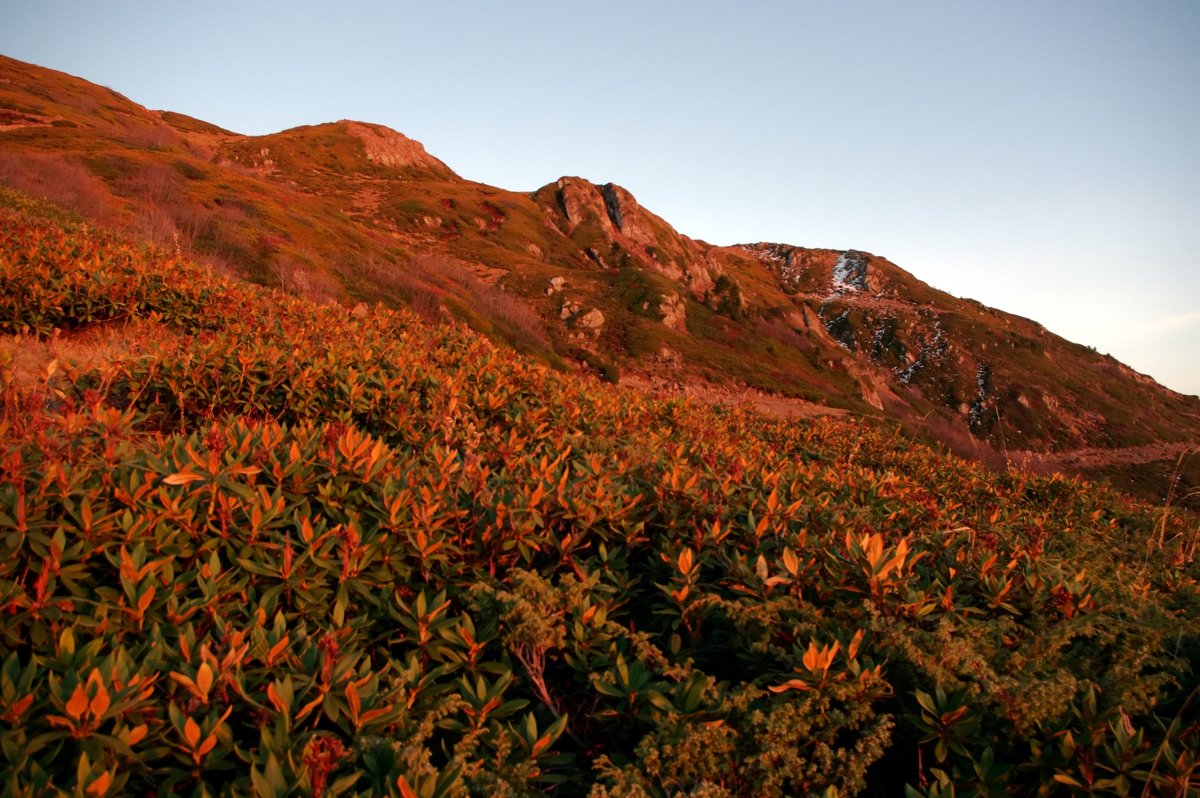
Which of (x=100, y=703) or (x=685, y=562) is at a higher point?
(x=685, y=562)

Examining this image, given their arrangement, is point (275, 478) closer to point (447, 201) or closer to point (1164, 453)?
point (447, 201)

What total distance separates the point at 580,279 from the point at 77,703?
4861 centimetres

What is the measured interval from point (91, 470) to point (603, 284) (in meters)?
46.9

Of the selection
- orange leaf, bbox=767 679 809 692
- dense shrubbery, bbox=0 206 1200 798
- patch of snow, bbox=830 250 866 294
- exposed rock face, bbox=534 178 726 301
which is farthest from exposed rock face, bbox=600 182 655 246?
orange leaf, bbox=767 679 809 692

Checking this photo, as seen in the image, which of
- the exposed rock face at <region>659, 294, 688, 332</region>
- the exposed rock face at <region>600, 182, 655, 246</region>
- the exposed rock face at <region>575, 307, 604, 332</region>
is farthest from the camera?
the exposed rock face at <region>600, 182, 655, 246</region>

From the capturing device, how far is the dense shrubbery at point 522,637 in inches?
64.4

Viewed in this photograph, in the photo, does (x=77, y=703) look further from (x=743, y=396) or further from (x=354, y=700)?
(x=743, y=396)

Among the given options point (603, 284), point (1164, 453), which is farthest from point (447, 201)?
point (1164, 453)

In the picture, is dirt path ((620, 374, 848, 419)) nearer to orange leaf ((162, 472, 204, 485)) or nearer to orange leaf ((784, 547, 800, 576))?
orange leaf ((784, 547, 800, 576))

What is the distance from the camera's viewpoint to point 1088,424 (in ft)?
247

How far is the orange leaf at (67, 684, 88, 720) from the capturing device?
139 cm

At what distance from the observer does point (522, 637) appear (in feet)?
7.02

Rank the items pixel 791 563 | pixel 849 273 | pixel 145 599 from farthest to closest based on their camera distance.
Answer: pixel 849 273, pixel 791 563, pixel 145 599

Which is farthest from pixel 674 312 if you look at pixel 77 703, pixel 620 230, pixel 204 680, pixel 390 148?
pixel 390 148
